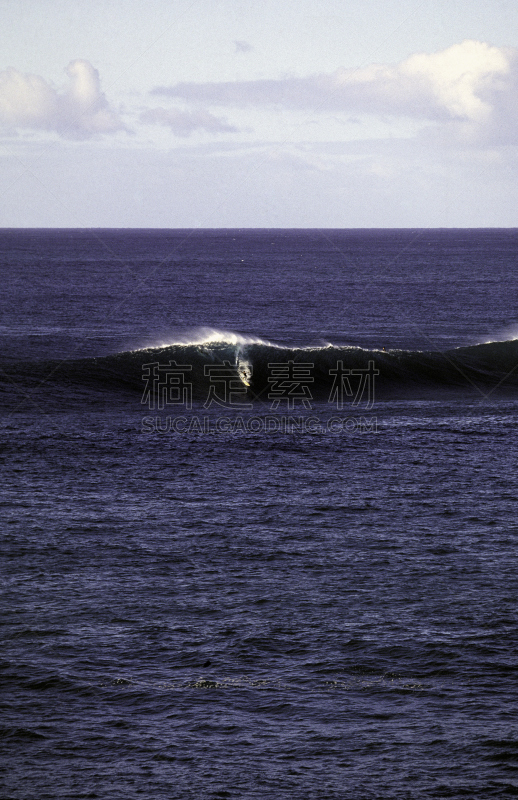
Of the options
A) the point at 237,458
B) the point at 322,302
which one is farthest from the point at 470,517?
the point at 322,302

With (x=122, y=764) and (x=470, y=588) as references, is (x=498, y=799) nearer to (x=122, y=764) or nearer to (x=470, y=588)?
(x=122, y=764)

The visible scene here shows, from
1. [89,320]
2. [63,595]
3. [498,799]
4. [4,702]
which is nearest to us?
[498,799]

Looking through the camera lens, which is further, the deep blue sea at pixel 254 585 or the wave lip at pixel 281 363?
the wave lip at pixel 281 363

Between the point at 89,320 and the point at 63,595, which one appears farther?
the point at 89,320

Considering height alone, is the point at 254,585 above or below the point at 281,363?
below

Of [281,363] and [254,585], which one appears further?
[281,363]

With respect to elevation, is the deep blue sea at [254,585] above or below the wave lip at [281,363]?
below

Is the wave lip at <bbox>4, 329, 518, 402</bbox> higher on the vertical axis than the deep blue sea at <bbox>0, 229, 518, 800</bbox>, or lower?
higher

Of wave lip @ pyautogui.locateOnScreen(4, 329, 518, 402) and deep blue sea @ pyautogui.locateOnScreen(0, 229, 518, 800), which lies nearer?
deep blue sea @ pyautogui.locateOnScreen(0, 229, 518, 800)
